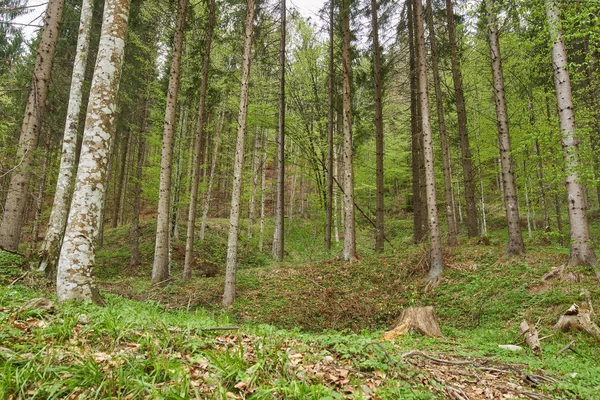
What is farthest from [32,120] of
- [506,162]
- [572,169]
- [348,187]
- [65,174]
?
[506,162]

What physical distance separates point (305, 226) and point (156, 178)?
12.0 m

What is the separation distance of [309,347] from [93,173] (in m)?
4.04

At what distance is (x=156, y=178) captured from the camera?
56.3ft

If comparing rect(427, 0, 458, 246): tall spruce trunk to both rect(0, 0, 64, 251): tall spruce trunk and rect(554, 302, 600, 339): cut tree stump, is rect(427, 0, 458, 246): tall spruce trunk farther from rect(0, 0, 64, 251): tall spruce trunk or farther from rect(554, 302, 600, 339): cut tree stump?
rect(0, 0, 64, 251): tall spruce trunk

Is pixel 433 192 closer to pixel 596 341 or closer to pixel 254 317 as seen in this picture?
pixel 596 341

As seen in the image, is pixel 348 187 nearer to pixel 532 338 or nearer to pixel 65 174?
pixel 532 338

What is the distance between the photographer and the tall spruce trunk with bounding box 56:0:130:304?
452cm

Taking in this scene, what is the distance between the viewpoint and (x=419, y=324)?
618cm

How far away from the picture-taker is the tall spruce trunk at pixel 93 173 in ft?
14.8

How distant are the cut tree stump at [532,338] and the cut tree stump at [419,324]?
135 cm

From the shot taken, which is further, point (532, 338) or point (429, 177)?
point (429, 177)

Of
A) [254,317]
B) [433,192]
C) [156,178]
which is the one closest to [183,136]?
[156,178]

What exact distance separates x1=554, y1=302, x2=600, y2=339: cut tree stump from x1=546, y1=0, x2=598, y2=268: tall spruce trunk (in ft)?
8.04

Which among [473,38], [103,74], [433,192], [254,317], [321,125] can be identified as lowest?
[254,317]
